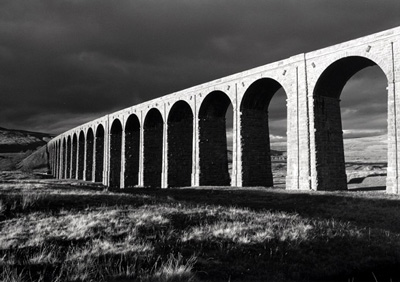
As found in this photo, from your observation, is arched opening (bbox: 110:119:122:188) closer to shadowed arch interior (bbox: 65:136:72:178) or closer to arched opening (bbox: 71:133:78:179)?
arched opening (bbox: 71:133:78:179)

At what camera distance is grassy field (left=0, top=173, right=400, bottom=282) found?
5383 millimetres

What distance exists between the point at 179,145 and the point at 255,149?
9923 millimetres

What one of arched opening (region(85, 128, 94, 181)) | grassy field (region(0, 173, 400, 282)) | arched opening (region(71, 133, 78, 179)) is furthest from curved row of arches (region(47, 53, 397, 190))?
arched opening (region(71, 133, 78, 179))

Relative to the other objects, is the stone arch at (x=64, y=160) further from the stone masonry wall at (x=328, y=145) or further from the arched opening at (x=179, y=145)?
the stone masonry wall at (x=328, y=145)

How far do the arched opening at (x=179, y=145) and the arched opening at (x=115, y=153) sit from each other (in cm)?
1397

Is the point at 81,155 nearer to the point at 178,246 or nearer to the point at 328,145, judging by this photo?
the point at 328,145

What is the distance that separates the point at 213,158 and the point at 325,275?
73.9 feet

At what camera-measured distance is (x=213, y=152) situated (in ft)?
94.6

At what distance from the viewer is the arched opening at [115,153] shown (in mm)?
43812

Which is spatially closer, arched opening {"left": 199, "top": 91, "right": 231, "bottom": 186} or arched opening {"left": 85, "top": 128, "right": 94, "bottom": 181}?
arched opening {"left": 199, "top": 91, "right": 231, "bottom": 186}

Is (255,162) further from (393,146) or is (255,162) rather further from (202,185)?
(393,146)

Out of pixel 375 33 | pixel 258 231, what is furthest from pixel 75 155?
pixel 258 231

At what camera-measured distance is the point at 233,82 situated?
26.0 metres

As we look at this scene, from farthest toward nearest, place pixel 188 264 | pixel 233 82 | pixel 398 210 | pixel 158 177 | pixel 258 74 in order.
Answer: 1. pixel 158 177
2. pixel 233 82
3. pixel 258 74
4. pixel 398 210
5. pixel 188 264
